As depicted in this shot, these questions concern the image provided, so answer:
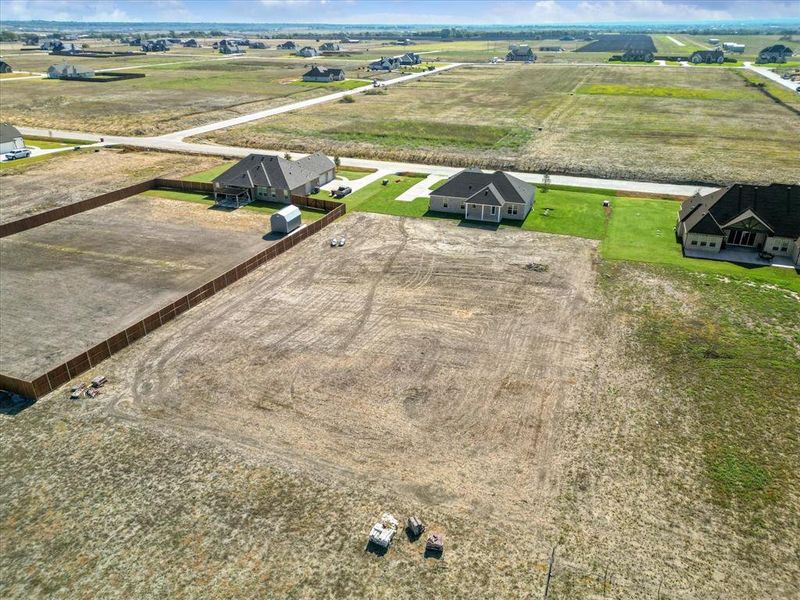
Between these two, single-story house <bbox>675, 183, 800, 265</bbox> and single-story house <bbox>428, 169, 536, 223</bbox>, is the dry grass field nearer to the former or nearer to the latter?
single-story house <bbox>675, 183, 800, 265</bbox>

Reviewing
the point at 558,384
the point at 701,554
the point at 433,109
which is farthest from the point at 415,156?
the point at 701,554

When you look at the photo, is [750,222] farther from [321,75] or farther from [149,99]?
[321,75]

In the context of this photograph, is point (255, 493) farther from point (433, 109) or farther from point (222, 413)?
point (433, 109)

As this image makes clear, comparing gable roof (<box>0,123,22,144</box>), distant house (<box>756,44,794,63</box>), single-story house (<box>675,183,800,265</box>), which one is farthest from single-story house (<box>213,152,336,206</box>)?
distant house (<box>756,44,794,63</box>)

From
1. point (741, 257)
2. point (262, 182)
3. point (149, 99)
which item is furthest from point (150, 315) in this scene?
point (149, 99)

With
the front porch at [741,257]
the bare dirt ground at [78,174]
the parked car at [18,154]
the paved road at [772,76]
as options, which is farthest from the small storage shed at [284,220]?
the paved road at [772,76]

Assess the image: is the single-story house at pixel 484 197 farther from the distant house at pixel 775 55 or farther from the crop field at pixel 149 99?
the distant house at pixel 775 55
